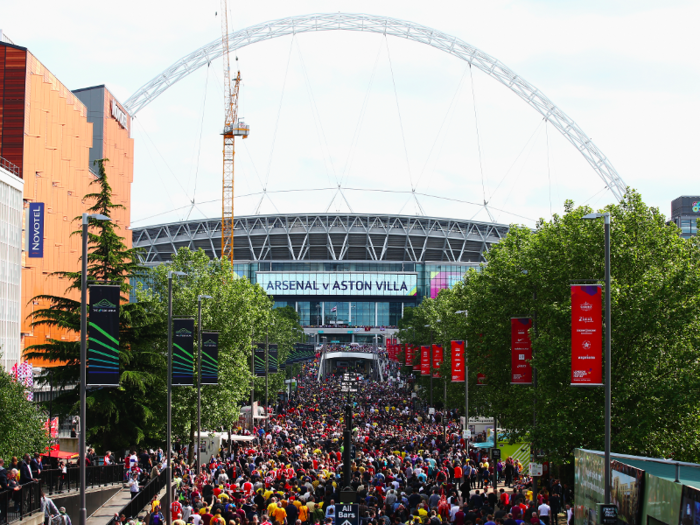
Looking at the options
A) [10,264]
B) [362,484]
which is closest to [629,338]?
[362,484]

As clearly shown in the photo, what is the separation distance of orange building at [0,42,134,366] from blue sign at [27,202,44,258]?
0.53 meters

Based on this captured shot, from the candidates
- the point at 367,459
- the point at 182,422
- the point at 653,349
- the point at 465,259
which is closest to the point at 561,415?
the point at 653,349

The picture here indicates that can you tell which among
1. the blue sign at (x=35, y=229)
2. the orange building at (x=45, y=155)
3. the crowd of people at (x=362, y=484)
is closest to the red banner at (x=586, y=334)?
the crowd of people at (x=362, y=484)

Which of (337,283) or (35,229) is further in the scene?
(337,283)

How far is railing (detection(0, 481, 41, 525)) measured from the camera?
2260cm

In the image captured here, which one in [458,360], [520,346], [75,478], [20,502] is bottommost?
[75,478]

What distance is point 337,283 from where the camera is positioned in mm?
179250

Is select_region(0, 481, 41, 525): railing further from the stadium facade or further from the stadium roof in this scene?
the stadium facade

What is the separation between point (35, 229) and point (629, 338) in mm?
48037

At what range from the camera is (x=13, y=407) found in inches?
1230

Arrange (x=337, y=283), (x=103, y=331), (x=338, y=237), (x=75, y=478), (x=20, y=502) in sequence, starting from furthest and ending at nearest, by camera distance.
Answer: (x=338, y=237) < (x=337, y=283) < (x=75, y=478) < (x=20, y=502) < (x=103, y=331)

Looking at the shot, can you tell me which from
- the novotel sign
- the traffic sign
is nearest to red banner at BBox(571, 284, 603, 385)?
the traffic sign

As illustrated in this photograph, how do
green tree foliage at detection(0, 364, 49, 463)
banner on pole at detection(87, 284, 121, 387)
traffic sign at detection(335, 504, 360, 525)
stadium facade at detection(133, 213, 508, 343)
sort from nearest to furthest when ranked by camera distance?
traffic sign at detection(335, 504, 360, 525) → banner on pole at detection(87, 284, 121, 387) → green tree foliage at detection(0, 364, 49, 463) → stadium facade at detection(133, 213, 508, 343)

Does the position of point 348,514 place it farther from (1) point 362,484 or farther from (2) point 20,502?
(2) point 20,502
